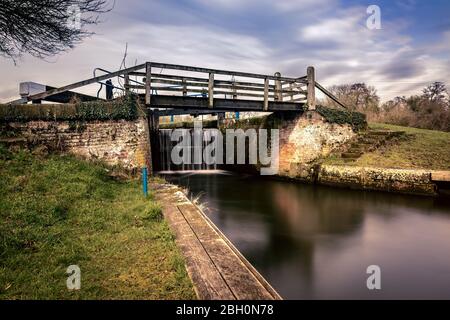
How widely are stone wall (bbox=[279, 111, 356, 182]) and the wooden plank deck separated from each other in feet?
30.4

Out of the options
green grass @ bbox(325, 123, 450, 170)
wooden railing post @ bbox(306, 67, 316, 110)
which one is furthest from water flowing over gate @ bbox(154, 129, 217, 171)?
green grass @ bbox(325, 123, 450, 170)

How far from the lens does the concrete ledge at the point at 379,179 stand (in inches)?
402

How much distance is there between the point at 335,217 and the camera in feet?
28.2

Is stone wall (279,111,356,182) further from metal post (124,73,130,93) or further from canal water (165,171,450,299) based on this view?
metal post (124,73,130,93)

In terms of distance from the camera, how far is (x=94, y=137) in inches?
395

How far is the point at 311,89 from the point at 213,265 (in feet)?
41.5

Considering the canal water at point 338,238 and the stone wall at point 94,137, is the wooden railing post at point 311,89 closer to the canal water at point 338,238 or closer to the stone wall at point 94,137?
the canal water at point 338,238

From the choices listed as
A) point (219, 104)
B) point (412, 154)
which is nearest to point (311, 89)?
point (219, 104)

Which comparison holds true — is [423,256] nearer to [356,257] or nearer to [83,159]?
[356,257]

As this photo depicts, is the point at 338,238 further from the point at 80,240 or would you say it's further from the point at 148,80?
the point at 148,80

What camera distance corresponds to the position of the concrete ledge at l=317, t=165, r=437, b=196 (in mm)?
10211

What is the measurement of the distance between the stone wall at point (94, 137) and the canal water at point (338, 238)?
10.9 ft
